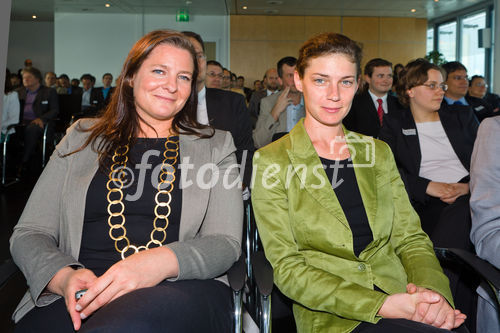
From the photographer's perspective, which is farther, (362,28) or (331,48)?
(362,28)

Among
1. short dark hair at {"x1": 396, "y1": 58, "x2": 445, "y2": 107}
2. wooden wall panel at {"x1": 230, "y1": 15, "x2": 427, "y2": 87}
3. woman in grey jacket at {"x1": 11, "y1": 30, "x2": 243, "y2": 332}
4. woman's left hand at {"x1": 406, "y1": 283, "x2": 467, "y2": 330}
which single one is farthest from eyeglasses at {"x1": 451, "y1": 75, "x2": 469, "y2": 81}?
wooden wall panel at {"x1": 230, "y1": 15, "x2": 427, "y2": 87}

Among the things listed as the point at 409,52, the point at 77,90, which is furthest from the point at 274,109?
the point at 409,52

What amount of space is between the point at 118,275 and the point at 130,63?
0.85m

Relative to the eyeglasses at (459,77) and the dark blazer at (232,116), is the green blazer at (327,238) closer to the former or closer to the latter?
the dark blazer at (232,116)

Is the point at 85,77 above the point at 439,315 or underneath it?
above

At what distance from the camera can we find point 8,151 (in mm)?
7066

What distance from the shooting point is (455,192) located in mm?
2736

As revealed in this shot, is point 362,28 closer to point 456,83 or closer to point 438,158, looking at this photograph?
point 456,83

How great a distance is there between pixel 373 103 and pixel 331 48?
10.0ft

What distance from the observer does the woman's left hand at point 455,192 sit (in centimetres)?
273

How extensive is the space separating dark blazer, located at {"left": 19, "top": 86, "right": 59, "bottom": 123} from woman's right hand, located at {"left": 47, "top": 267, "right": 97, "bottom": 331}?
6407mm

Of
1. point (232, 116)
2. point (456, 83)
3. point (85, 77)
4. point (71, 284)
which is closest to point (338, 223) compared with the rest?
point (71, 284)

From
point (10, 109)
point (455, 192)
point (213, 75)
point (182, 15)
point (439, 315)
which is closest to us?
point (439, 315)

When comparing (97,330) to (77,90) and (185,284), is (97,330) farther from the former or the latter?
(77,90)
